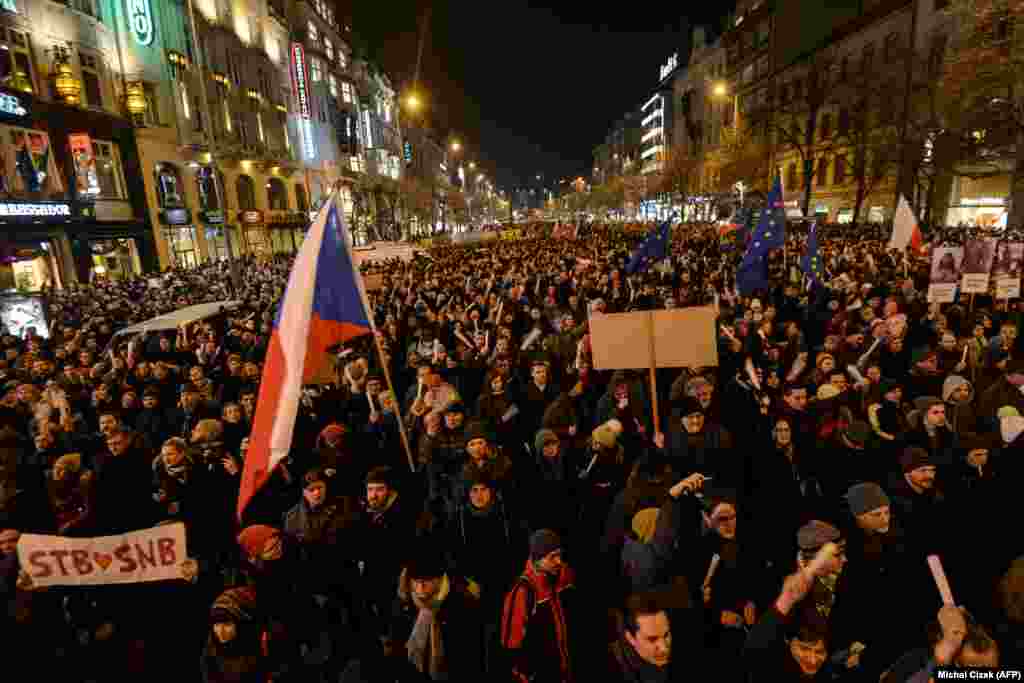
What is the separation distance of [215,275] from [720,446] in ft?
71.5

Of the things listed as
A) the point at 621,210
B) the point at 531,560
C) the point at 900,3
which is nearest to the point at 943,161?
the point at 900,3

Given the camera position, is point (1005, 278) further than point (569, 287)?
No

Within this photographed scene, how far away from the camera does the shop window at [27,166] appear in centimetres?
2045

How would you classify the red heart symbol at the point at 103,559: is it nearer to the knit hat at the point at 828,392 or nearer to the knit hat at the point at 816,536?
the knit hat at the point at 816,536

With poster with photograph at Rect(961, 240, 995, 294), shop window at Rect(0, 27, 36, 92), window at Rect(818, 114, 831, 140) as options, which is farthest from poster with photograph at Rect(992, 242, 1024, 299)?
window at Rect(818, 114, 831, 140)

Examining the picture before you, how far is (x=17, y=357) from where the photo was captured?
941 centimetres

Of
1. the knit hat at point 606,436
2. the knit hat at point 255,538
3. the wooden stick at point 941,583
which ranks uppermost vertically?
the wooden stick at point 941,583

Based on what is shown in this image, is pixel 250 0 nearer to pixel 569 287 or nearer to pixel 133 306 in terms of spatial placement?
pixel 133 306

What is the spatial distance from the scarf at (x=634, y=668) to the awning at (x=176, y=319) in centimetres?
949

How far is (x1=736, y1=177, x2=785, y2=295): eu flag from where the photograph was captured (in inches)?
454

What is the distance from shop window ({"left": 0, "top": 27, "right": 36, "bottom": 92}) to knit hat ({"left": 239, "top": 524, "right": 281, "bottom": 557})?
25.6m

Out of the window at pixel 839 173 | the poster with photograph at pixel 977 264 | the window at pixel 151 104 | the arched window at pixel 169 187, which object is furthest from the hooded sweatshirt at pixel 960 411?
the window at pixel 839 173

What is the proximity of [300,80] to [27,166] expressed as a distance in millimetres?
27064

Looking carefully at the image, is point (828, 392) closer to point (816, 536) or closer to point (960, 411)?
point (960, 411)
